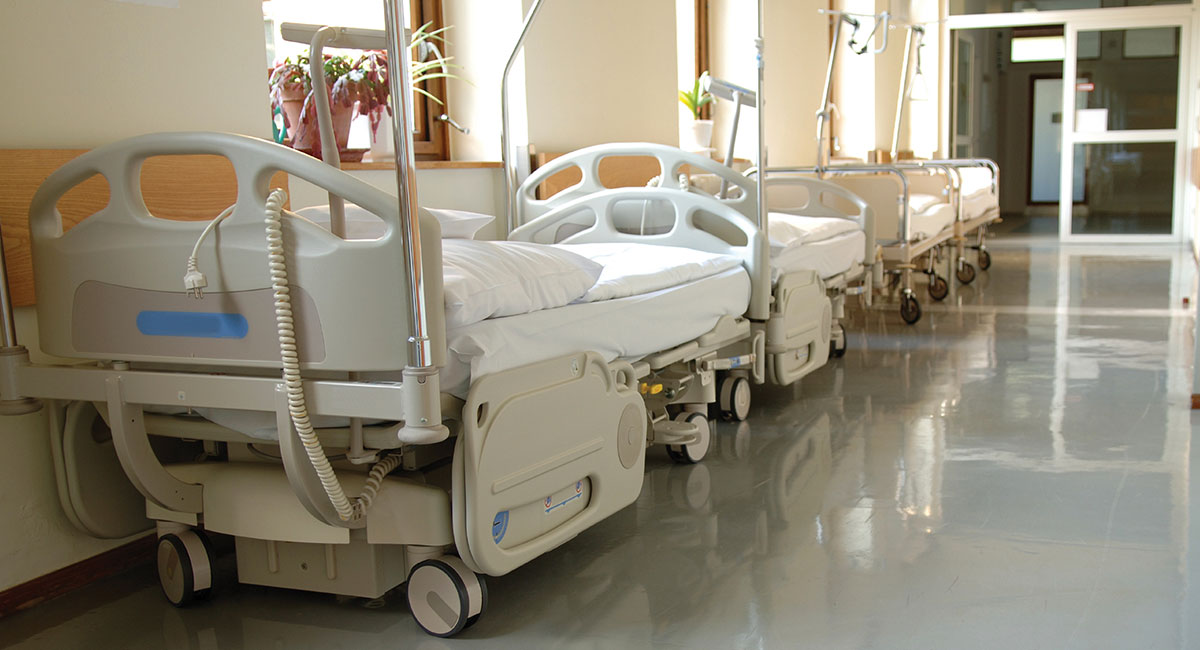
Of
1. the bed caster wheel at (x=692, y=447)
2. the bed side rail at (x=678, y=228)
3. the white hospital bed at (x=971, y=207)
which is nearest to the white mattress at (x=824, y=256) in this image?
the bed side rail at (x=678, y=228)

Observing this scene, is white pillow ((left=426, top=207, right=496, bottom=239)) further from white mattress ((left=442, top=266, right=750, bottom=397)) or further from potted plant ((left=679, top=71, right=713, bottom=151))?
potted plant ((left=679, top=71, right=713, bottom=151))

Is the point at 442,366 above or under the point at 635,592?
above

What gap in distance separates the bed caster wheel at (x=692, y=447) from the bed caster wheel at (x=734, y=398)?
1.43 feet

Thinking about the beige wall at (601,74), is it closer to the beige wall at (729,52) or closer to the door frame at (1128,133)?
the beige wall at (729,52)

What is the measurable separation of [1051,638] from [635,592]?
0.81 m

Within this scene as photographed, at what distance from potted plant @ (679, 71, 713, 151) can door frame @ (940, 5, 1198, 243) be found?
4.99 metres

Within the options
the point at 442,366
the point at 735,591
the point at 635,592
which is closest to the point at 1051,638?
the point at 735,591

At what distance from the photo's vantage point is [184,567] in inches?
89.8

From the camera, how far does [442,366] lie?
1.93 metres

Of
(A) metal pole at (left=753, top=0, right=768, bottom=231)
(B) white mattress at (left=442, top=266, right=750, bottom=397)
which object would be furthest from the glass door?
(B) white mattress at (left=442, top=266, right=750, bottom=397)

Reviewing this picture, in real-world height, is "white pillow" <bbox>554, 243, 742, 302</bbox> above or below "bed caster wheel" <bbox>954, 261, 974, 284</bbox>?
above

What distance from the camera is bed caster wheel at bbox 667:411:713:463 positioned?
10.7 ft

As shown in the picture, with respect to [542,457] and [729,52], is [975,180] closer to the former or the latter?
[729,52]

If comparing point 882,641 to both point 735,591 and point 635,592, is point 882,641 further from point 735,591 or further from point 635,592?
point 635,592
